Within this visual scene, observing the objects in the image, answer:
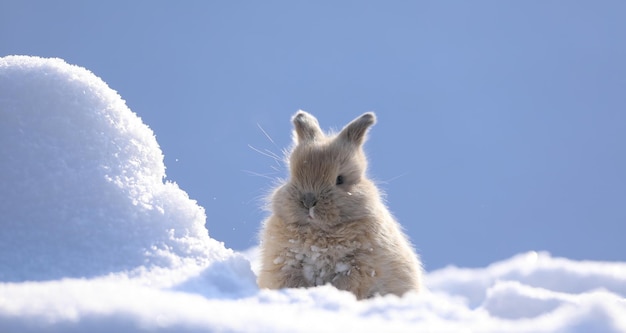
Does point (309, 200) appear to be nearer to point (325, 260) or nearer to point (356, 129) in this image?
point (325, 260)

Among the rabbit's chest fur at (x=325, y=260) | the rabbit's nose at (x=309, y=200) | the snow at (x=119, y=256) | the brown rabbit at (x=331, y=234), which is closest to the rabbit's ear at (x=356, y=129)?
the brown rabbit at (x=331, y=234)

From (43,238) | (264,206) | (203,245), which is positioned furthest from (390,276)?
(43,238)

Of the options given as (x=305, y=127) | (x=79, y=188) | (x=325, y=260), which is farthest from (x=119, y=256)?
(x=305, y=127)

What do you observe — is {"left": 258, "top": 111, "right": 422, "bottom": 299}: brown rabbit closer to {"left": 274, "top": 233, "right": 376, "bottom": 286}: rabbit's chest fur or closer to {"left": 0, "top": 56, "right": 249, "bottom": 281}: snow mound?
{"left": 274, "top": 233, "right": 376, "bottom": 286}: rabbit's chest fur

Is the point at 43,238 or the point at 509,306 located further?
the point at 509,306

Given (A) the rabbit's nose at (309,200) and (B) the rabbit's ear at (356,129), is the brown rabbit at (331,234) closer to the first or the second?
(A) the rabbit's nose at (309,200)

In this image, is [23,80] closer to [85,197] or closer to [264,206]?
[85,197]

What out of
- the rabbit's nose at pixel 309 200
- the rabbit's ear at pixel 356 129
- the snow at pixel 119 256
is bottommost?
the snow at pixel 119 256

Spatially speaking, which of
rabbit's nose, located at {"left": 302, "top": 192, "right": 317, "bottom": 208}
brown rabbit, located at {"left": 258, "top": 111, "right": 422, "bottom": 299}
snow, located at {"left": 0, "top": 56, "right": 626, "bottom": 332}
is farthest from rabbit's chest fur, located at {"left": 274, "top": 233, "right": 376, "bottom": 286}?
snow, located at {"left": 0, "top": 56, "right": 626, "bottom": 332}
